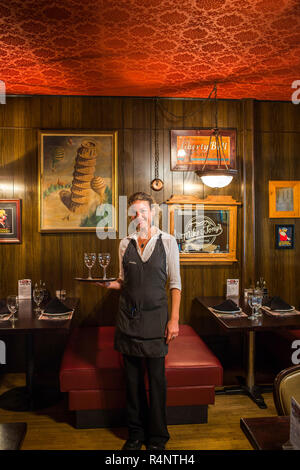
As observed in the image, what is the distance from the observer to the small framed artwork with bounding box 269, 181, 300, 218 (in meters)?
4.41

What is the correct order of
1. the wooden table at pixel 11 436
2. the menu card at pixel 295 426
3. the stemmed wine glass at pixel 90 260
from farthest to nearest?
1. the stemmed wine glass at pixel 90 260
2. the wooden table at pixel 11 436
3. the menu card at pixel 295 426

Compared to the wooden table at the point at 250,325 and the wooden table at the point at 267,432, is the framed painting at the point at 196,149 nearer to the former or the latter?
the wooden table at the point at 250,325

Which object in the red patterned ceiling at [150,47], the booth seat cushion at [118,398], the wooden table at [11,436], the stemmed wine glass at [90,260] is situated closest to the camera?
the wooden table at [11,436]

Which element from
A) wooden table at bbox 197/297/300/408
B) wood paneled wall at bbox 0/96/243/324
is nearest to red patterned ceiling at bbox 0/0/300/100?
wood paneled wall at bbox 0/96/243/324

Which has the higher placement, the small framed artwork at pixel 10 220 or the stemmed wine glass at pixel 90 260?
the small framed artwork at pixel 10 220

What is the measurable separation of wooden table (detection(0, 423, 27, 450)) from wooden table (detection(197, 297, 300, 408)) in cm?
193

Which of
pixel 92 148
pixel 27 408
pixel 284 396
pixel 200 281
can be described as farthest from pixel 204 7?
pixel 27 408

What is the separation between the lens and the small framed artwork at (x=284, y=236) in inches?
174

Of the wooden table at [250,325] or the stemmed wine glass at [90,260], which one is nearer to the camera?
the wooden table at [250,325]

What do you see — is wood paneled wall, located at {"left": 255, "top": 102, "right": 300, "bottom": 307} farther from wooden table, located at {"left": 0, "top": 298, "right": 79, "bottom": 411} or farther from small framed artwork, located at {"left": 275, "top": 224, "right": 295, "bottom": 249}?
wooden table, located at {"left": 0, "top": 298, "right": 79, "bottom": 411}

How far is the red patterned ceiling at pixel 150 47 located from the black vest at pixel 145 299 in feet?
5.52

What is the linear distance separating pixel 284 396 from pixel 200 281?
2540mm

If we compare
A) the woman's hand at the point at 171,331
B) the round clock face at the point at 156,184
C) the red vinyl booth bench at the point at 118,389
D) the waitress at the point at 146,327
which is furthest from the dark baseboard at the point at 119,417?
the round clock face at the point at 156,184

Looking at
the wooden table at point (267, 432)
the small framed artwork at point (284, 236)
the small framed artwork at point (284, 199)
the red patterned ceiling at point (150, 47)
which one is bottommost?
the wooden table at point (267, 432)
